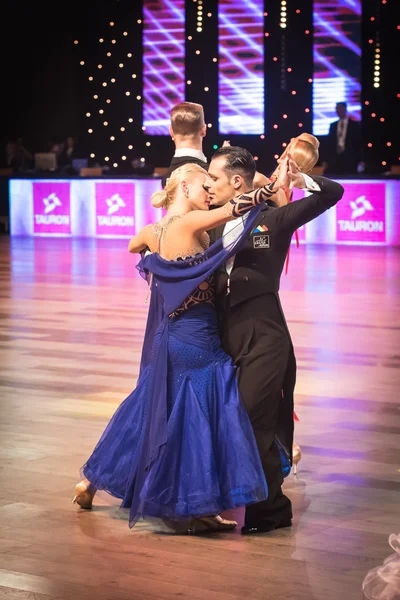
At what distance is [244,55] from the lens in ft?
66.4

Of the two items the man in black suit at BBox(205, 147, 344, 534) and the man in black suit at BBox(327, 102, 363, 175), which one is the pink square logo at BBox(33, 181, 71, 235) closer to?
the man in black suit at BBox(327, 102, 363, 175)

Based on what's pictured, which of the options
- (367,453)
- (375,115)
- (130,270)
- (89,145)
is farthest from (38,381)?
(89,145)

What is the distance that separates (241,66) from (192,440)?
17.2 metres

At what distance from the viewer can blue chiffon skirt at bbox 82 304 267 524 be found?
380cm

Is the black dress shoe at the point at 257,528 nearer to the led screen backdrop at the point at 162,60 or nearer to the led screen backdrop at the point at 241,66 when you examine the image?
the led screen backdrop at the point at 241,66

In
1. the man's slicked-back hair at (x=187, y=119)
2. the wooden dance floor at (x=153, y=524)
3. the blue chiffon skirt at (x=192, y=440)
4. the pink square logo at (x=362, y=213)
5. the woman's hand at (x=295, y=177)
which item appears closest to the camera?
the wooden dance floor at (x=153, y=524)

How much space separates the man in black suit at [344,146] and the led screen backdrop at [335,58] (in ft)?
9.95

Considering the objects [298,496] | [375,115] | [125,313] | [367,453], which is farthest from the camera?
[375,115]

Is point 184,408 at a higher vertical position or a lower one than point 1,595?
higher

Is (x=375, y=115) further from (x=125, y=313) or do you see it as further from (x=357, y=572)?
(x=357, y=572)

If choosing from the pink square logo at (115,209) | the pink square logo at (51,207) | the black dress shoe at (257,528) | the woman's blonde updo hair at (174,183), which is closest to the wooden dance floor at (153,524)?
the black dress shoe at (257,528)

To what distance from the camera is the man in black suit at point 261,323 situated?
12.9 ft

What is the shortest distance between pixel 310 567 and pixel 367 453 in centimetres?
148

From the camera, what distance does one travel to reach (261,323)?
4016 millimetres
